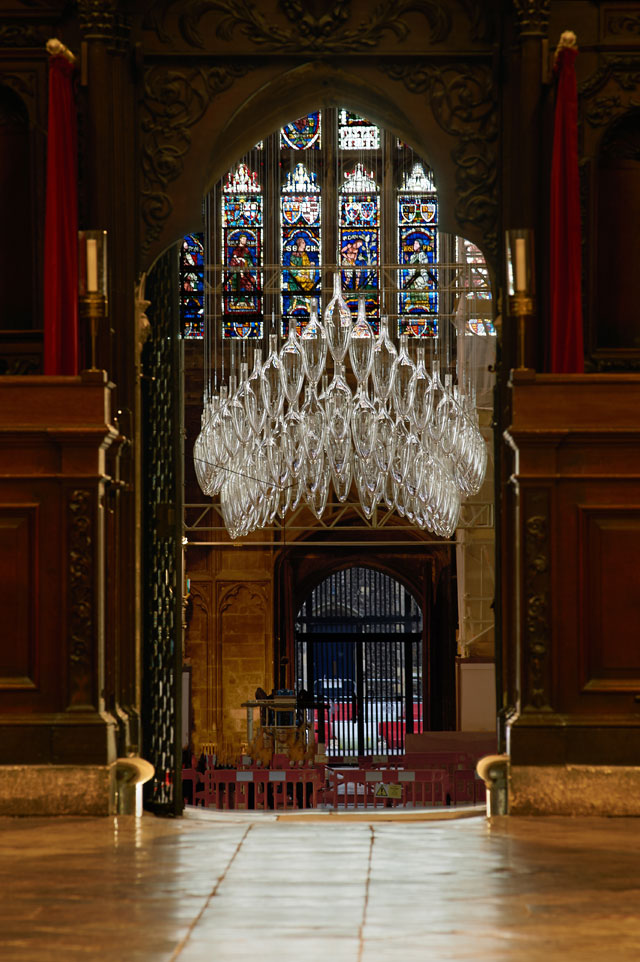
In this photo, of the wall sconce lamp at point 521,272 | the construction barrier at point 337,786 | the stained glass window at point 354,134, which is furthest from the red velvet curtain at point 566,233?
the stained glass window at point 354,134

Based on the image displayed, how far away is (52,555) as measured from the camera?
6.05m

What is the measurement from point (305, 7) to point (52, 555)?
3034mm

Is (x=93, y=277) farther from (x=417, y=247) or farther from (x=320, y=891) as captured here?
(x=417, y=247)

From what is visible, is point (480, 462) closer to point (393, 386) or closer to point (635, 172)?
point (393, 386)

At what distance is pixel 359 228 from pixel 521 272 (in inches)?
631

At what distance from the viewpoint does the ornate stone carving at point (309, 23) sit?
22.4ft

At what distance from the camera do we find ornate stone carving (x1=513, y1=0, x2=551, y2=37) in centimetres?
651

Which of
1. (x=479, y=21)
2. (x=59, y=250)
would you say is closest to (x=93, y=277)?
(x=59, y=250)

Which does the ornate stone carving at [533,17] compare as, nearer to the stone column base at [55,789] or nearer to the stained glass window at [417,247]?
the stone column base at [55,789]

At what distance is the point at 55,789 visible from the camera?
5.97 m

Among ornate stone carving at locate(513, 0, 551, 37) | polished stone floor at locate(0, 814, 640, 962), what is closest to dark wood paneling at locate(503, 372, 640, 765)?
polished stone floor at locate(0, 814, 640, 962)

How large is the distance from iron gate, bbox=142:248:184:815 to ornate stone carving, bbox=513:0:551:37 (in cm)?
233

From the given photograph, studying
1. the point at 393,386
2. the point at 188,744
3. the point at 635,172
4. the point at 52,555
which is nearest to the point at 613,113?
the point at 635,172

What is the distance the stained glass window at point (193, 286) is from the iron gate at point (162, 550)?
1417cm
